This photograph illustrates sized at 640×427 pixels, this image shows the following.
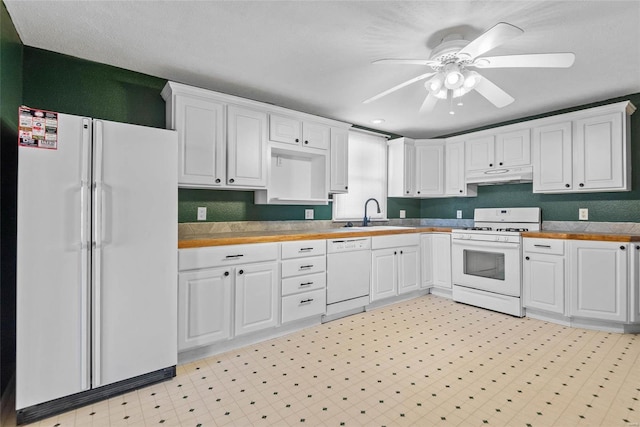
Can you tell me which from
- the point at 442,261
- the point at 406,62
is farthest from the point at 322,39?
the point at 442,261

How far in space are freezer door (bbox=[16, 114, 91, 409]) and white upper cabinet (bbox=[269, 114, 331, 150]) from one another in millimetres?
1650

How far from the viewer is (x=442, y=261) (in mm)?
4094

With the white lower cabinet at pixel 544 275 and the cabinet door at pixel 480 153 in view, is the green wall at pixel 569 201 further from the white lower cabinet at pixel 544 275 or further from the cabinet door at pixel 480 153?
the white lower cabinet at pixel 544 275

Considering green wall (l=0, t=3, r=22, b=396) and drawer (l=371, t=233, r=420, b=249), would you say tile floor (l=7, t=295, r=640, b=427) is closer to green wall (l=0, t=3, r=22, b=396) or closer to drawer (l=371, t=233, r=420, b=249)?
green wall (l=0, t=3, r=22, b=396)

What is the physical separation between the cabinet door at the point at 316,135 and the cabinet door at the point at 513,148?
84.1 inches

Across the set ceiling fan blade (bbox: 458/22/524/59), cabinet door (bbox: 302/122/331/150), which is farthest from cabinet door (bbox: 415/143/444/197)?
ceiling fan blade (bbox: 458/22/524/59)

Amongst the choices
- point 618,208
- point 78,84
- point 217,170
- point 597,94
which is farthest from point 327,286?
point 597,94

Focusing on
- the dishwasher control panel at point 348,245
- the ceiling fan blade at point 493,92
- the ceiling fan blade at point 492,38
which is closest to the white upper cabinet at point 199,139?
the dishwasher control panel at point 348,245

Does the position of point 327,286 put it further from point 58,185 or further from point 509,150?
point 509,150

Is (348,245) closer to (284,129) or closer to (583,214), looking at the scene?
(284,129)

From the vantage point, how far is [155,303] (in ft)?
6.79

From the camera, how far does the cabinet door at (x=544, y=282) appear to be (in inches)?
123

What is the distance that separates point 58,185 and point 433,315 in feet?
11.1

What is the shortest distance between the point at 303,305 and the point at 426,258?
199 centimetres
